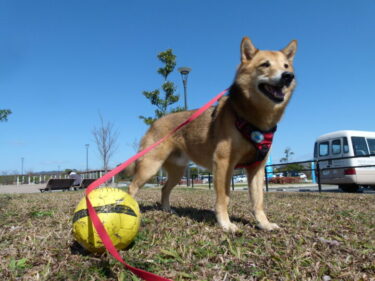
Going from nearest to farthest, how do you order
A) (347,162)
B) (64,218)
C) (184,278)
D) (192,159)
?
1. (184,278)
2. (64,218)
3. (192,159)
4. (347,162)

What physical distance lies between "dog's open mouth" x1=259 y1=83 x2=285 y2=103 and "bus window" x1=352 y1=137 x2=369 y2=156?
41.8 feet

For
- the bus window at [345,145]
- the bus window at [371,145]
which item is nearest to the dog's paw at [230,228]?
the bus window at [345,145]

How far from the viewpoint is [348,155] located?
13852mm

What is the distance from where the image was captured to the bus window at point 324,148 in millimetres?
15211

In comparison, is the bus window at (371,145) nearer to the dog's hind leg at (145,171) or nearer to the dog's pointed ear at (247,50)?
the dog's pointed ear at (247,50)

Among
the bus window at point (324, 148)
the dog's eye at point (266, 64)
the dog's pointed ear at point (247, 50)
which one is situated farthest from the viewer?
the bus window at point (324, 148)

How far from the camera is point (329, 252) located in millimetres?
2443

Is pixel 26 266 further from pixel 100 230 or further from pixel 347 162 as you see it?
pixel 347 162

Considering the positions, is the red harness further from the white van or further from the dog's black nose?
the white van

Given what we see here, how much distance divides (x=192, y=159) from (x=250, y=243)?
1876 millimetres

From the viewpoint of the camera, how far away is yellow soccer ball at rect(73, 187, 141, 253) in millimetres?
2307

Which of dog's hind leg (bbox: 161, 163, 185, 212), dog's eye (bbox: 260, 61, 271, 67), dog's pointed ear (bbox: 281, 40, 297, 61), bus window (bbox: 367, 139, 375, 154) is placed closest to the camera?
dog's eye (bbox: 260, 61, 271, 67)

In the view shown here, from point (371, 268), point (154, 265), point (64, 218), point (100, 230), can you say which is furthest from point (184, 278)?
point (64, 218)

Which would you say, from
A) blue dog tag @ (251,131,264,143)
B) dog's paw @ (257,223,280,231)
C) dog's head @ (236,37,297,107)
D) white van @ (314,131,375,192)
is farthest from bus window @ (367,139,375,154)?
blue dog tag @ (251,131,264,143)
